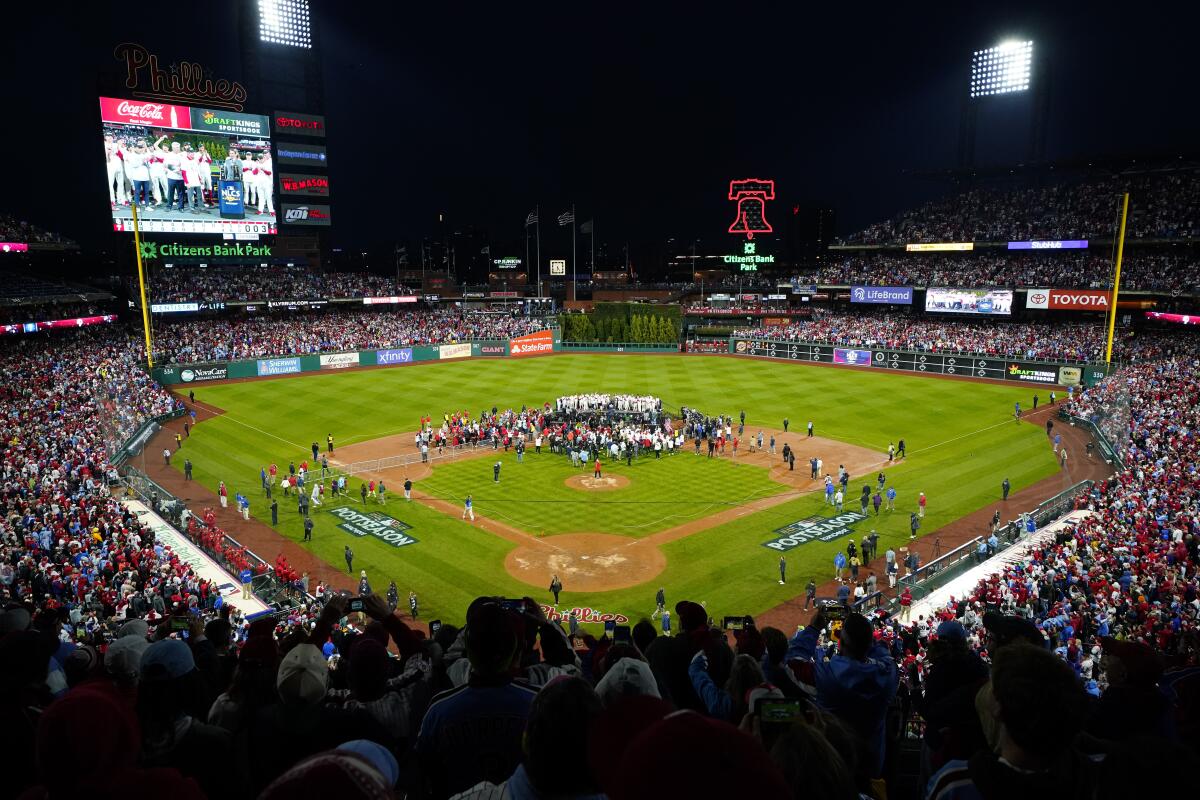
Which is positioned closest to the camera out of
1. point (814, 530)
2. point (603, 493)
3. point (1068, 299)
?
point (814, 530)

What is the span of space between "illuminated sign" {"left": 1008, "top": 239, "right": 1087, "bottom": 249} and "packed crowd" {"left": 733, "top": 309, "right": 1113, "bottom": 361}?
7.32 m

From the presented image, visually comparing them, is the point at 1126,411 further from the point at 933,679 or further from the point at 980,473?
the point at 933,679

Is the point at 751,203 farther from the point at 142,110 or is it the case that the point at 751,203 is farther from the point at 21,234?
the point at 21,234

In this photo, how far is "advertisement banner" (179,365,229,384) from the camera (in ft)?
182

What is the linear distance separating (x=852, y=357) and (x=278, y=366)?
159ft

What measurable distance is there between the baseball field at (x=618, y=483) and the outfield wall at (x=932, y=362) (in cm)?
308

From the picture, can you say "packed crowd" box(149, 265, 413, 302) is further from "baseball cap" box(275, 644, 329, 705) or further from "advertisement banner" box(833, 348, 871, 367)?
"baseball cap" box(275, 644, 329, 705)

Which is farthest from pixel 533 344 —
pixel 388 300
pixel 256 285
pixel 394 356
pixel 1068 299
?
pixel 1068 299

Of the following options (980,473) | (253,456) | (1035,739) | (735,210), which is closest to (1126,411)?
(980,473)

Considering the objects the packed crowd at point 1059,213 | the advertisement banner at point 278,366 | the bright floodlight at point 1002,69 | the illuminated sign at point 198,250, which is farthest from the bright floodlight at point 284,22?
the bright floodlight at point 1002,69

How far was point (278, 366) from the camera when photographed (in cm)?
6056

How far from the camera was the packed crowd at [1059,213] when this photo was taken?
58.3 m

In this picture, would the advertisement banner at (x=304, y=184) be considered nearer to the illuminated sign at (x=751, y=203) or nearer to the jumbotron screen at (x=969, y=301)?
the illuminated sign at (x=751, y=203)

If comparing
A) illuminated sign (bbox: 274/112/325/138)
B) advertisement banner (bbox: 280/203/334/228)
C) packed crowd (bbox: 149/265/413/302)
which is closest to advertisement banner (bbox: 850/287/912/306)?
packed crowd (bbox: 149/265/413/302)
